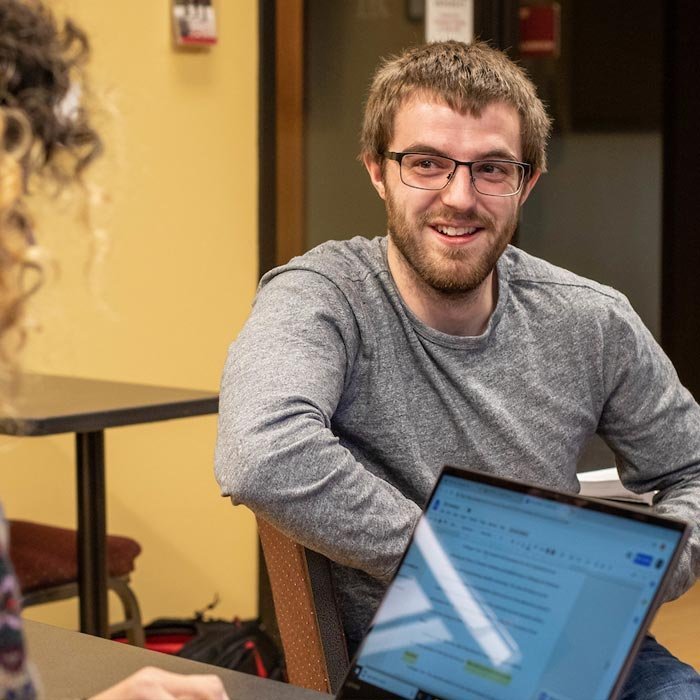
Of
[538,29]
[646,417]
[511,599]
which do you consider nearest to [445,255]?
[646,417]

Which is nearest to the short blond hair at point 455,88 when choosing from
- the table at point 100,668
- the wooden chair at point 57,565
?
the table at point 100,668

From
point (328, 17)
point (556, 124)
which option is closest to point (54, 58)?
point (328, 17)

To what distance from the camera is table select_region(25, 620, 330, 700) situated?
3.48 feet

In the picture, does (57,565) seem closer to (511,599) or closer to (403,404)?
(403,404)

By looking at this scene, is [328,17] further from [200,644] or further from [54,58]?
[54,58]

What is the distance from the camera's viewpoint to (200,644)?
9.78 ft

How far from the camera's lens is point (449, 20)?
3498 millimetres

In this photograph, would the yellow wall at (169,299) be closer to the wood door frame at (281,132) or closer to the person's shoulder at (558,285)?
the wood door frame at (281,132)

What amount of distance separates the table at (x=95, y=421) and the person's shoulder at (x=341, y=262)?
787 mm

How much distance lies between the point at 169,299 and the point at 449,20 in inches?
43.0

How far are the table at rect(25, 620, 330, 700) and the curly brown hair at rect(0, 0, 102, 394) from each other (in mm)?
364

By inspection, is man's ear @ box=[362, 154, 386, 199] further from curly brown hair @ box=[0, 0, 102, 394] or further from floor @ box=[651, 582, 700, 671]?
floor @ box=[651, 582, 700, 671]

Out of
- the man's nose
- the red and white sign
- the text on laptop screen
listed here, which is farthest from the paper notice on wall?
the text on laptop screen

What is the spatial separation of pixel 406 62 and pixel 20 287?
1089 millimetres
